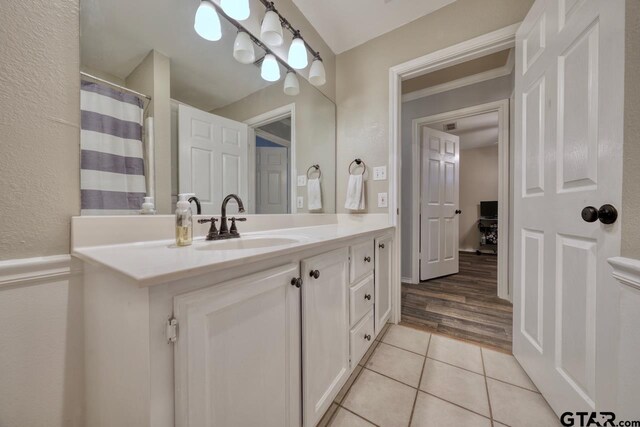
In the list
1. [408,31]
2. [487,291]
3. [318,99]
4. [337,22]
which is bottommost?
[487,291]

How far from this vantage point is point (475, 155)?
474cm

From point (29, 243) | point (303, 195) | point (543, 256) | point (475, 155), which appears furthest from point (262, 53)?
point (475, 155)

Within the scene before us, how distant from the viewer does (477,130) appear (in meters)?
3.77

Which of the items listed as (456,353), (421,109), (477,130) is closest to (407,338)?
(456,353)

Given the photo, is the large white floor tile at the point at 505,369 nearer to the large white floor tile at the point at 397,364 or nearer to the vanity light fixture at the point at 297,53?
the large white floor tile at the point at 397,364

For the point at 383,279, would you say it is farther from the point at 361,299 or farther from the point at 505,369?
the point at 505,369

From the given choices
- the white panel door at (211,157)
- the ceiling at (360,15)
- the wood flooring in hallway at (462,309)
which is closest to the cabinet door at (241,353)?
the white panel door at (211,157)

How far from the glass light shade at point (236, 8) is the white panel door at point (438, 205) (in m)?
2.28

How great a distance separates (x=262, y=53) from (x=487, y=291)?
297 centimetres

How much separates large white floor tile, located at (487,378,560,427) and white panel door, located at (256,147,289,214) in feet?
4.86

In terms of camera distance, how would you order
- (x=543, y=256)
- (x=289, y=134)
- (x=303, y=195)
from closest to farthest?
(x=543, y=256), (x=289, y=134), (x=303, y=195)

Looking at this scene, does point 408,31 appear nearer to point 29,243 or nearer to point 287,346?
point 287,346

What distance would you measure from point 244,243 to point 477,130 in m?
4.35

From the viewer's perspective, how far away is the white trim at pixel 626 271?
0.59 meters
